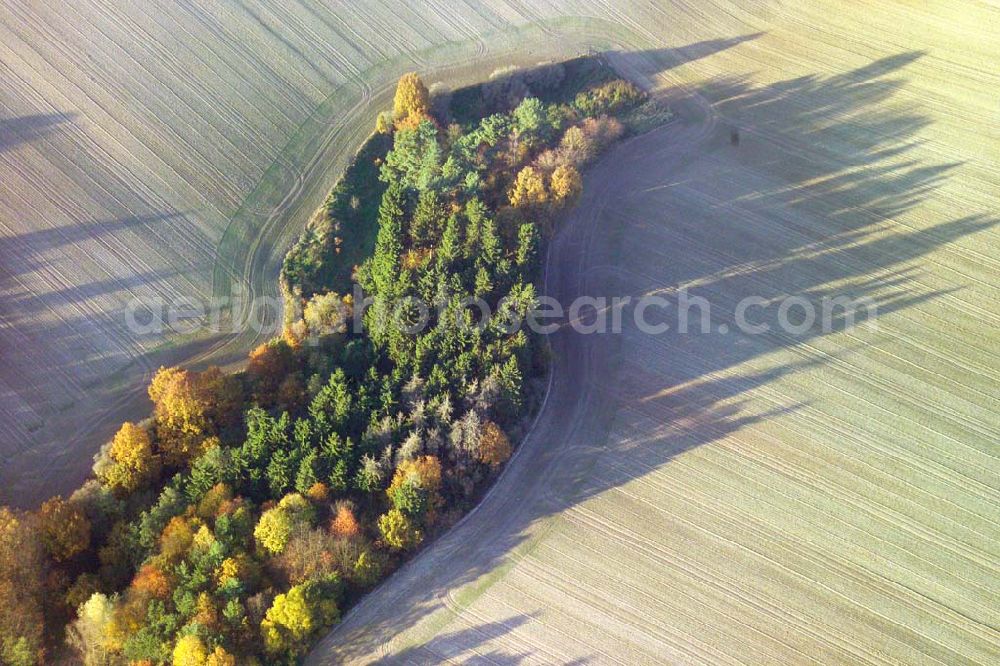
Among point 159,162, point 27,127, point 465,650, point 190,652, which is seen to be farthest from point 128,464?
point 27,127

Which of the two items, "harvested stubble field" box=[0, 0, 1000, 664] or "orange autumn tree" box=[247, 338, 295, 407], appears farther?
"orange autumn tree" box=[247, 338, 295, 407]

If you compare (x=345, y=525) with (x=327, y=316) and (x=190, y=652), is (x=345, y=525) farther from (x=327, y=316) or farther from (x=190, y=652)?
(x=327, y=316)

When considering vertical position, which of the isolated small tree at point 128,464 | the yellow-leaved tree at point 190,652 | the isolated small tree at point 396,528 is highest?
the isolated small tree at point 128,464

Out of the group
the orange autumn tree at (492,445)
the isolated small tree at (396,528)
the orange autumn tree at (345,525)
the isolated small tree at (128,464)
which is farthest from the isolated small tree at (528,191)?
the isolated small tree at (128,464)

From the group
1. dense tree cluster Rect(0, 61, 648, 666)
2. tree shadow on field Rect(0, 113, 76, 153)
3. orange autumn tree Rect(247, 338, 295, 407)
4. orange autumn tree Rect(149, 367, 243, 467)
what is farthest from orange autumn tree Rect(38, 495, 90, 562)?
tree shadow on field Rect(0, 113, 76, 153)

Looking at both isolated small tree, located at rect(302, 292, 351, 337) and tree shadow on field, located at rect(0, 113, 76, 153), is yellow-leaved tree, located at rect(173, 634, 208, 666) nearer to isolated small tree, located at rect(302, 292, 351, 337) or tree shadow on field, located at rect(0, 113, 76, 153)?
isolated small tree, located at rect(302, 292, 351, 337)

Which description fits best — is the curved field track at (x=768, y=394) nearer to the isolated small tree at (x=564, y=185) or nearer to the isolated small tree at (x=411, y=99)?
the isolated small tree at (x=564, y=185)
